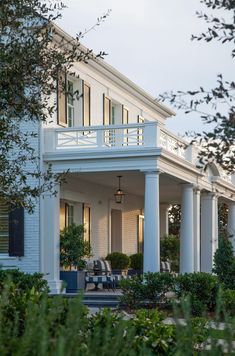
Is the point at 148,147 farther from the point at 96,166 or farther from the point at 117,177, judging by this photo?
the point at 117,177

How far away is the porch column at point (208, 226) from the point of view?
24484mm

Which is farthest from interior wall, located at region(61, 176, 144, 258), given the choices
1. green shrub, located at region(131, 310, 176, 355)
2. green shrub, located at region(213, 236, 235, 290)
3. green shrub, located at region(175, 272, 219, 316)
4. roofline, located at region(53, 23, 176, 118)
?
green shrub, located at region(131, 310, 176, 355)

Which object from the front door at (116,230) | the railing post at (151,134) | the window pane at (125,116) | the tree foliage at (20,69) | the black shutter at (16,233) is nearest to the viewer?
the tree foliage at (20,69)

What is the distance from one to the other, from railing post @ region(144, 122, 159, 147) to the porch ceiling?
4.25 feet

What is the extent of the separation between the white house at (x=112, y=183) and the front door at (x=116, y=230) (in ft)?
0.11

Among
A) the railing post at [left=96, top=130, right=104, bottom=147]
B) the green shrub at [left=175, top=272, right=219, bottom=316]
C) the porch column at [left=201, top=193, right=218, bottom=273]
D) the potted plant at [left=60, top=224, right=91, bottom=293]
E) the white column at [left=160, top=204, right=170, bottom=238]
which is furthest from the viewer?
the white column at [left=160, top=204, right=170, bottom=238]

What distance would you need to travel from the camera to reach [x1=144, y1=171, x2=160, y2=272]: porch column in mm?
18031

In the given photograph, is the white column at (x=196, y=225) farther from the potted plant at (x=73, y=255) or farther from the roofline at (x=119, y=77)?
the potted plant at (x=73, y=255)

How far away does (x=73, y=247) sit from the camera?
63.9 ft

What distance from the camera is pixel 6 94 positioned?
422 inches

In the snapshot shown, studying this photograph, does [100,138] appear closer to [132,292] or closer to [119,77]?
[132,292]

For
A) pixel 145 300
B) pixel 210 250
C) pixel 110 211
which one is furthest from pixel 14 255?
pixel 210 250

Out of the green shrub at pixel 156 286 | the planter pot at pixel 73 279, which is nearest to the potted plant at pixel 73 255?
the planter pot at pixel 73 279

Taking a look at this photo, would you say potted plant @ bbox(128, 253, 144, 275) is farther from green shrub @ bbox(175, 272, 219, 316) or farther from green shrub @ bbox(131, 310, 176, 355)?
green shrub @ bbox(131, 310, 176, 355)
